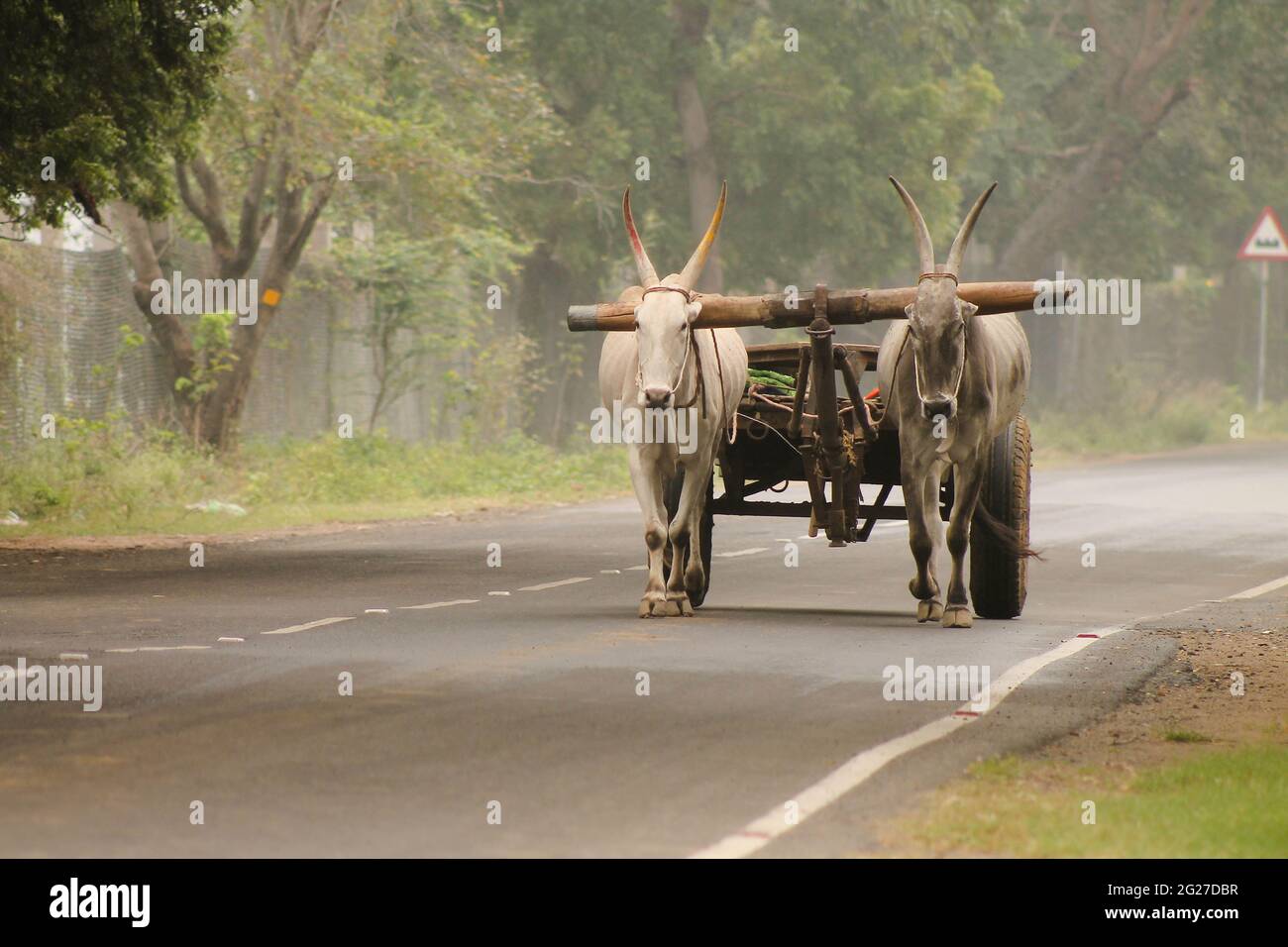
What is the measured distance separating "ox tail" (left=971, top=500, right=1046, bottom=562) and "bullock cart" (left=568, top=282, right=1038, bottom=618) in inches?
2.4

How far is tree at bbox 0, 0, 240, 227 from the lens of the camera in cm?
1617

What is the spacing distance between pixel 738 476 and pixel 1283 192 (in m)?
38.3

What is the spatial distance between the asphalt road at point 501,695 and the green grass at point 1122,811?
29 centimetres

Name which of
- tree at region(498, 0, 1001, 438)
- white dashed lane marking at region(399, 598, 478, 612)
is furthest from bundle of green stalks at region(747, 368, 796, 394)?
tree at region(498, 0, 1001, 438)

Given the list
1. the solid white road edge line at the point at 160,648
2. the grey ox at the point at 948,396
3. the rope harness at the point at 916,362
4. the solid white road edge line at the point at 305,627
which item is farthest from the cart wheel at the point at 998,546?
the solid white road edge line at the point at 160,648

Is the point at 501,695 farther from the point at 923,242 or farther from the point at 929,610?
the point at 923,242

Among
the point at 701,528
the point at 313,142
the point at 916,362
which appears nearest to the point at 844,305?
the point at 916,362

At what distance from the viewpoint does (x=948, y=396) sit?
12.5m

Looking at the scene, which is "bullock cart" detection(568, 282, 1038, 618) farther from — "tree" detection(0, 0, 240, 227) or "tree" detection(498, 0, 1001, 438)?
"tree" detection(498, 0, 1001, 438)

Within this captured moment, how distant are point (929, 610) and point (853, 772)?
5.37m

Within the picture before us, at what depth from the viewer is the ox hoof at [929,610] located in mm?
13352

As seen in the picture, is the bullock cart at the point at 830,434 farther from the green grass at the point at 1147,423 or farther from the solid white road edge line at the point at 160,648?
the green grass at the point at 1147,423

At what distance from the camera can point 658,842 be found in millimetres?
6848
